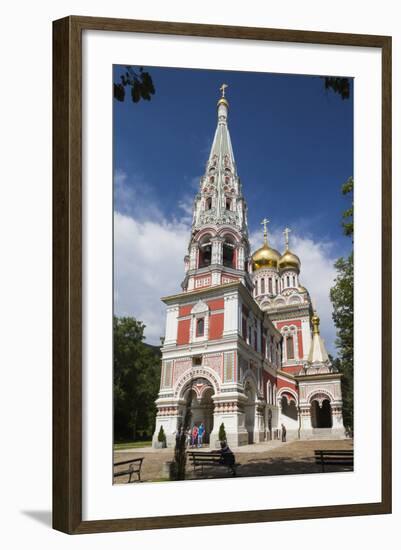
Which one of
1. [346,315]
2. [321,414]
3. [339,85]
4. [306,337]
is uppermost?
[339,85]

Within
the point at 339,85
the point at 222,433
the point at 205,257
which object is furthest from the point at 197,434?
the point at 339,85

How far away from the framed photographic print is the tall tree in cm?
2

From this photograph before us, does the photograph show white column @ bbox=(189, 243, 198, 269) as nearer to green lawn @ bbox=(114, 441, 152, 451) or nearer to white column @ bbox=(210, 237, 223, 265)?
white column @ bbox=(210, 237, 223, 265)

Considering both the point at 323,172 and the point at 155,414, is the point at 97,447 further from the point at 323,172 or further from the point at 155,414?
the point at 323,172

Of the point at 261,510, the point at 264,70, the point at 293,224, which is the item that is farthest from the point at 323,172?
the point at 261,510

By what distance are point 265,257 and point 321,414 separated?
5.70 feet

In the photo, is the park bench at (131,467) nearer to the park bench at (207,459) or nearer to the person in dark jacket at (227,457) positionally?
the park bench at (207,459)

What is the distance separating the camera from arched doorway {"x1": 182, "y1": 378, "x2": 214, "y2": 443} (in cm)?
832

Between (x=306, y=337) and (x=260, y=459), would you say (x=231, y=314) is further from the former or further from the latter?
(x=260, y=459)

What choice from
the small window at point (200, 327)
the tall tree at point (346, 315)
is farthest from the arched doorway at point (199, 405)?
the tall tree at point (346, 315)

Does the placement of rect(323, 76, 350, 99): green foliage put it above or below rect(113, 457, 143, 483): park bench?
above

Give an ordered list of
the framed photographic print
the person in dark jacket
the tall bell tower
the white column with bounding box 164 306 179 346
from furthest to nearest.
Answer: the tall bell tower → the white column with bounding box 164 306 179 346 → the person in dark jacket → the framed photographic print

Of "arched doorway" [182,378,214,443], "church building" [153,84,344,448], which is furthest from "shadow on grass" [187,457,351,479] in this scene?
"arched doorway" [182,378,214,443]

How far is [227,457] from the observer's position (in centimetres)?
811
